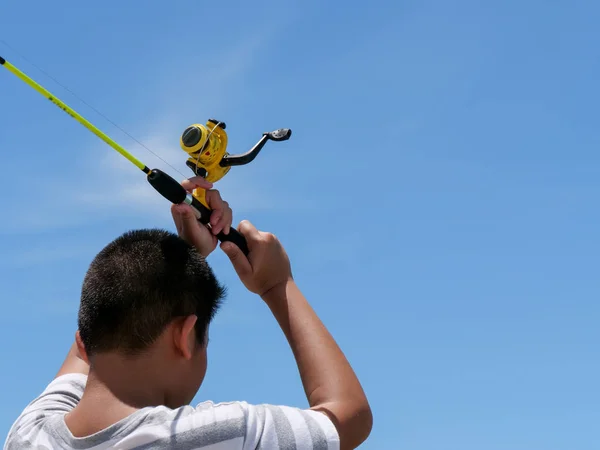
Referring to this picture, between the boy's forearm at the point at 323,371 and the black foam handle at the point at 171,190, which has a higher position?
the black foam handle at the point at 171,190

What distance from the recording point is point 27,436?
2.77m

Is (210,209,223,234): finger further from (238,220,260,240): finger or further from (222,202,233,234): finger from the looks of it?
(238,220,260,240): finger

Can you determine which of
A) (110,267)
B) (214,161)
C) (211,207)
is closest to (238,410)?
(110,267)

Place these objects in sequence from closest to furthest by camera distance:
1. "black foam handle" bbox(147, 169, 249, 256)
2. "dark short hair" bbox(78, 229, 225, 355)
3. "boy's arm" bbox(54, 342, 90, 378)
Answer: "dark short hair" bbox(78, 229, 225, 355), "black foam handle" bbox(147, 169, 249, 256), "boy's arm" bbox(54, 342, 90, 378)

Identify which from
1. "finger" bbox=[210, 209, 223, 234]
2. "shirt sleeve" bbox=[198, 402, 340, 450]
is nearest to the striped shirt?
"shirt sleeve" bbox=[198, 402, 340, 450]

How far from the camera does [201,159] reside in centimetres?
349

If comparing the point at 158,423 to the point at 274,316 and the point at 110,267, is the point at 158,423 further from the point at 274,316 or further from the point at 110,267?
the point at 274,316

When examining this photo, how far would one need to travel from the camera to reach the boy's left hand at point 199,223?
3.24 meters

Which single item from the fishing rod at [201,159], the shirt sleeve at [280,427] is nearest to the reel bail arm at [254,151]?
the fishing rod at [201,159]

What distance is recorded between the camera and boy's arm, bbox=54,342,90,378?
3270 millimetres

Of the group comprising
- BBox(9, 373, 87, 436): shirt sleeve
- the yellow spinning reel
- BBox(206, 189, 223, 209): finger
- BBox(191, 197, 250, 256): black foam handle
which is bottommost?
BBox(9, 373, 87, 436): shirt sleeve

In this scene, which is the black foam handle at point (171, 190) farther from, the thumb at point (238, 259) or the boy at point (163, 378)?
the boy at point (163, 378)

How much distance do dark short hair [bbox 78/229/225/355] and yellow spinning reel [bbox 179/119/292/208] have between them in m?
0.55

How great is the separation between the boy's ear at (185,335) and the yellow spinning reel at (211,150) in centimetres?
75
